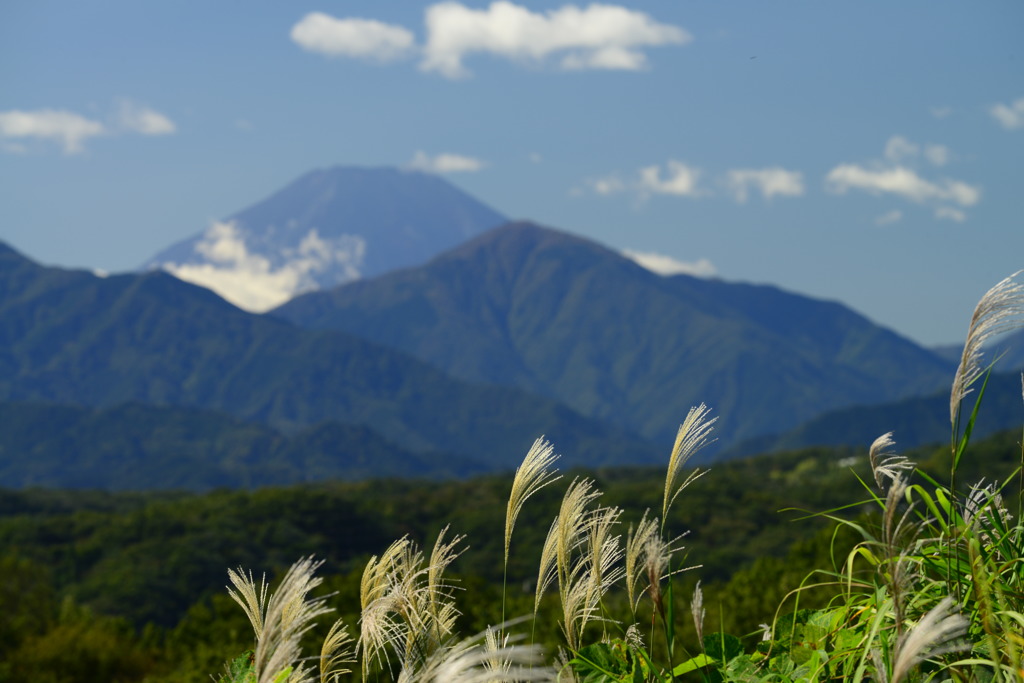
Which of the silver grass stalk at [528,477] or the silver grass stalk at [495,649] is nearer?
the silver grass stalk at [495,649]

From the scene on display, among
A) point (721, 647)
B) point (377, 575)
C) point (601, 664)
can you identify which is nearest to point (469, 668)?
point (377, 575)

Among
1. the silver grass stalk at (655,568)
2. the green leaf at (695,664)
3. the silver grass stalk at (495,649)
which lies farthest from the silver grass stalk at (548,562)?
the green leaf at (695,664)

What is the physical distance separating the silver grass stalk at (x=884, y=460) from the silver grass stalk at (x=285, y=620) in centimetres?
142

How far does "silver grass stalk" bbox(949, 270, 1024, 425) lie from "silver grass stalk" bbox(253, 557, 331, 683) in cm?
152

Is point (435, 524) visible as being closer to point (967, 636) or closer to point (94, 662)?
point (94, 662)

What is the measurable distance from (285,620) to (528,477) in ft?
2.16

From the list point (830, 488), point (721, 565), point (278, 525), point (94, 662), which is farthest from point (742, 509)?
point (94, 662)

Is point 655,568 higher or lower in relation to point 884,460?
lower

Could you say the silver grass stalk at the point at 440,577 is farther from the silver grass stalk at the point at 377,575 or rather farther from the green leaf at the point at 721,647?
the green leaf at the point at 721,647

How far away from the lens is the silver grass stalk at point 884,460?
2.52 m

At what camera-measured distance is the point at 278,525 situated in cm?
9325

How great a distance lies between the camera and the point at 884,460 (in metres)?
2.63

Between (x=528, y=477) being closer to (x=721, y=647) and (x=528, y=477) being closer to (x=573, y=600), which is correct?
(x=573, y=600)

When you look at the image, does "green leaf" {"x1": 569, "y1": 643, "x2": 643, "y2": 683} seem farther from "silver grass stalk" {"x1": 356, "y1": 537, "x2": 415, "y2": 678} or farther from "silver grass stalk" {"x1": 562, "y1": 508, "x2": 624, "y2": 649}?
"silver grass stalk" {"x1": 356, "y1": 537, "x2": 415, "y2": 678}
